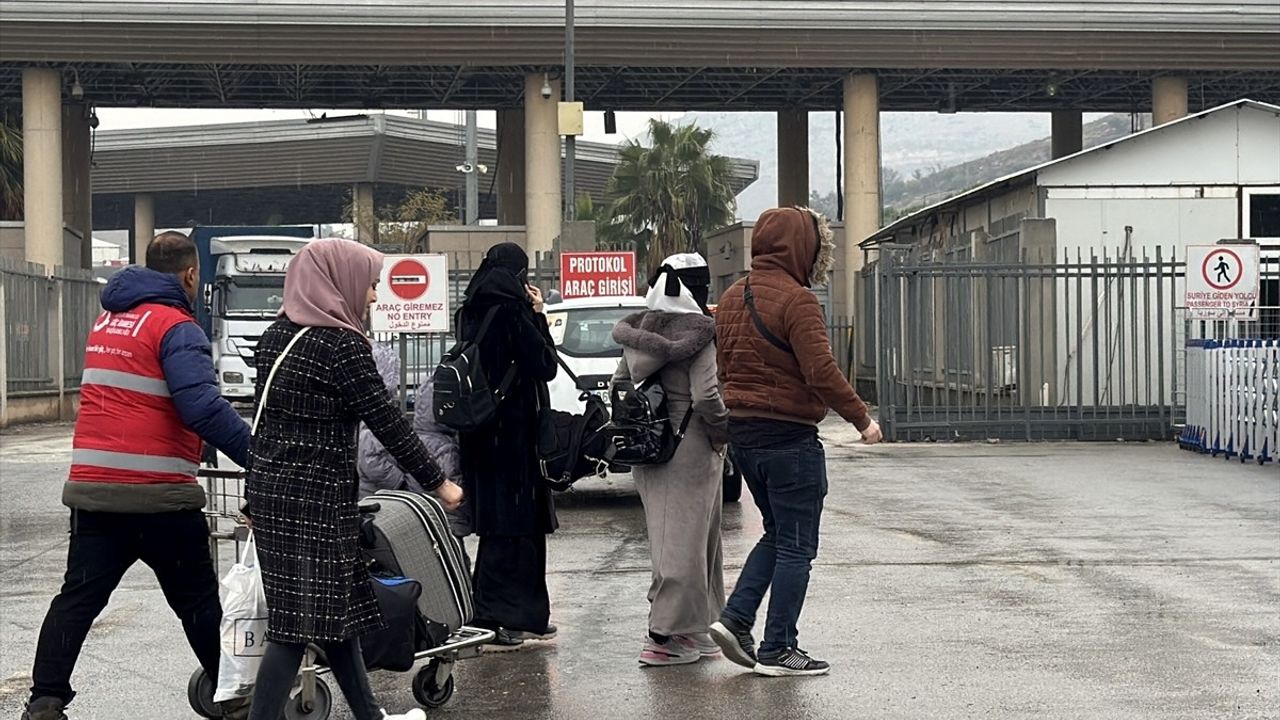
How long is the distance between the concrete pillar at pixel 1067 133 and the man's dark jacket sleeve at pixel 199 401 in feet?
149

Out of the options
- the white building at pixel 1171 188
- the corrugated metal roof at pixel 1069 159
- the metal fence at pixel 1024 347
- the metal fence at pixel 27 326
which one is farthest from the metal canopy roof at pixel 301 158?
the metal fence at pixel 1024 347

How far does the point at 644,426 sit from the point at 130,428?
2252 mm

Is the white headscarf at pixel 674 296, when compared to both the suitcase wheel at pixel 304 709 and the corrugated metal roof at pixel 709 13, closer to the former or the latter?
the suitcase wheel at pixel 304 709

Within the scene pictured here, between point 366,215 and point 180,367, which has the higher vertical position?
point 366,215

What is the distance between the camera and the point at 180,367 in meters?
6.25

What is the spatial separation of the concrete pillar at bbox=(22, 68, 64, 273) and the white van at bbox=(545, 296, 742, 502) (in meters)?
26.3

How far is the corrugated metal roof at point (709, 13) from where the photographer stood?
37.2 m

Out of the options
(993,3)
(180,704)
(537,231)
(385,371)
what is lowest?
(180,704)

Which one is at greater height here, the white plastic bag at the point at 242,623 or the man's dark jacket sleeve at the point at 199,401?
the man's dark jacket sleeve at the point at 199,401

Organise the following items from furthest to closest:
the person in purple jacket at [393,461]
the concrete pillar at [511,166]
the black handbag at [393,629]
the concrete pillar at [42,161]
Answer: the concrete pillar at [511,166] < the concrete pillar at [42,161] < the person in purple jacket at [393,461] < the black handbag at [393,629]

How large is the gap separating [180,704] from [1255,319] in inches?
663

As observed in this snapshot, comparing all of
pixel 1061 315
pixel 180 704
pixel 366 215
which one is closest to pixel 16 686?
pixel 180 704

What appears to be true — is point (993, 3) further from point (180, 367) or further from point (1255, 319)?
point (180, 367)

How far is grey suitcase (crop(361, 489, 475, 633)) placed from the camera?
6.46 meters
